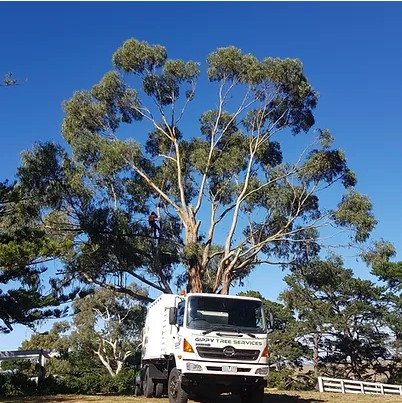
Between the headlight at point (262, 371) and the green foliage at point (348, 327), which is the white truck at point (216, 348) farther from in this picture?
the green foliage at point (348, 327)

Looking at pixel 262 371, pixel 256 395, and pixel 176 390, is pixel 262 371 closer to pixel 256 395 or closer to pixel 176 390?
pixel 256 395

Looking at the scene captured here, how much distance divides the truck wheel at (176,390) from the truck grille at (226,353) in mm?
957

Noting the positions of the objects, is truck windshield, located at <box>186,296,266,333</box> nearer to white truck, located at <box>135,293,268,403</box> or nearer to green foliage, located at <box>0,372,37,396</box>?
white truck, located at <box>135,293,268,403</box>

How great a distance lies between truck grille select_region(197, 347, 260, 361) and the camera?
11.2 meters

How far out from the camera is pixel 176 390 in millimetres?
11883

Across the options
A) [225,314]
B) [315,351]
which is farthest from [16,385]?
[315,351]

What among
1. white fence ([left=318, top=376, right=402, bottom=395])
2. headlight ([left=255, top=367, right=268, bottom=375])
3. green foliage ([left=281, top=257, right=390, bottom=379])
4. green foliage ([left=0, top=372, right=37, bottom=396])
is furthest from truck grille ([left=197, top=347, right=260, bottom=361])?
green foliage ([left=281, top=257, right=390, bottom=379])

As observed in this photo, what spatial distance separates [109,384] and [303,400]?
1306 centimetres

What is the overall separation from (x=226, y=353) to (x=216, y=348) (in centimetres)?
23

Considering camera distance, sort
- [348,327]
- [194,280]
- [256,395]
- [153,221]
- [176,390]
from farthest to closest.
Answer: [348,327], [153,221], [194,280], [256,395], [176,390]

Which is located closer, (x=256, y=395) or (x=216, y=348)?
(x=216, y=348)

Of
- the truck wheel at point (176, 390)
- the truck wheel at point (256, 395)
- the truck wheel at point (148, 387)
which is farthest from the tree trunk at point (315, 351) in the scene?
the truck wheel at point (176, 390)

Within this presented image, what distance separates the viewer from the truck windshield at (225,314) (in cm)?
1163

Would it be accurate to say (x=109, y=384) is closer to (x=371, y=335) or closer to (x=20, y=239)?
(x=20, y=239)
